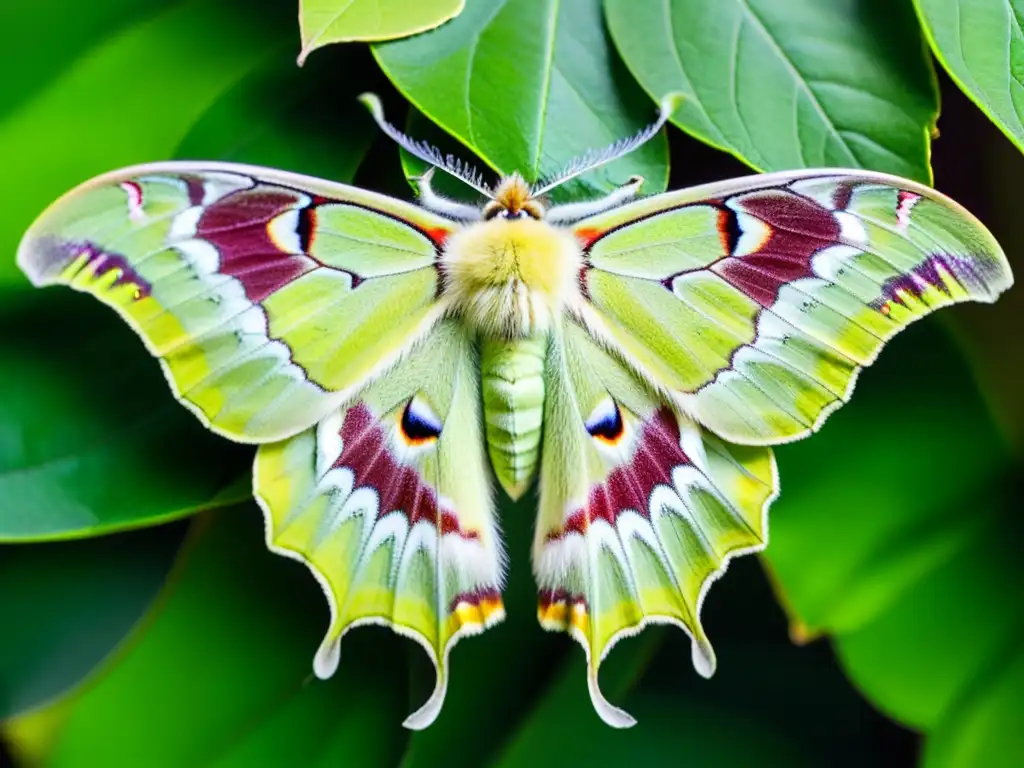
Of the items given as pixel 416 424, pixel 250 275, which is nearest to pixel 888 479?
pixel 416 424

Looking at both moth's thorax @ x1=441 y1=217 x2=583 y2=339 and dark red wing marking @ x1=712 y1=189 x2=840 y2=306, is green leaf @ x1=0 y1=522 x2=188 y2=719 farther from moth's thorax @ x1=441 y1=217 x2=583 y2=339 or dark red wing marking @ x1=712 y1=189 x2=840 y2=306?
dark red wing marking @ x1=712 y1=189 x2=840 y2=306

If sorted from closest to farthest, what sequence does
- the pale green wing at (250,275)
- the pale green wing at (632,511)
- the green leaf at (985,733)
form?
the pale green wing at (250,275)
the pale green wing at (632,511)
the green leaf at (985,733)

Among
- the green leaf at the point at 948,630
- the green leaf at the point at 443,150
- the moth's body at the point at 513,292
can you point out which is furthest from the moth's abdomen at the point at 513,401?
the green leaf at the point at 948,630

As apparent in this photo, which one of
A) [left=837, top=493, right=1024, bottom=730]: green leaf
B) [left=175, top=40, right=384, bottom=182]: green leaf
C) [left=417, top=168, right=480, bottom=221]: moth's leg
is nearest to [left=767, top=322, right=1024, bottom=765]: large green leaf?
[left=837, top=493, right=1024, bottom=730]: green leaf

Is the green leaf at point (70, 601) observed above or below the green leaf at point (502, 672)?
above

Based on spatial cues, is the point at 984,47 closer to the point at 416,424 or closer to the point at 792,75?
the point at 792,75

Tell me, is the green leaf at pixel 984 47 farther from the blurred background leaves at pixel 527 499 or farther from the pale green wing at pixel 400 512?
the pale green wing at pixel 400 512

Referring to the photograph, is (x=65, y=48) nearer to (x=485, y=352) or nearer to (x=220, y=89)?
(x=220, y=89)
